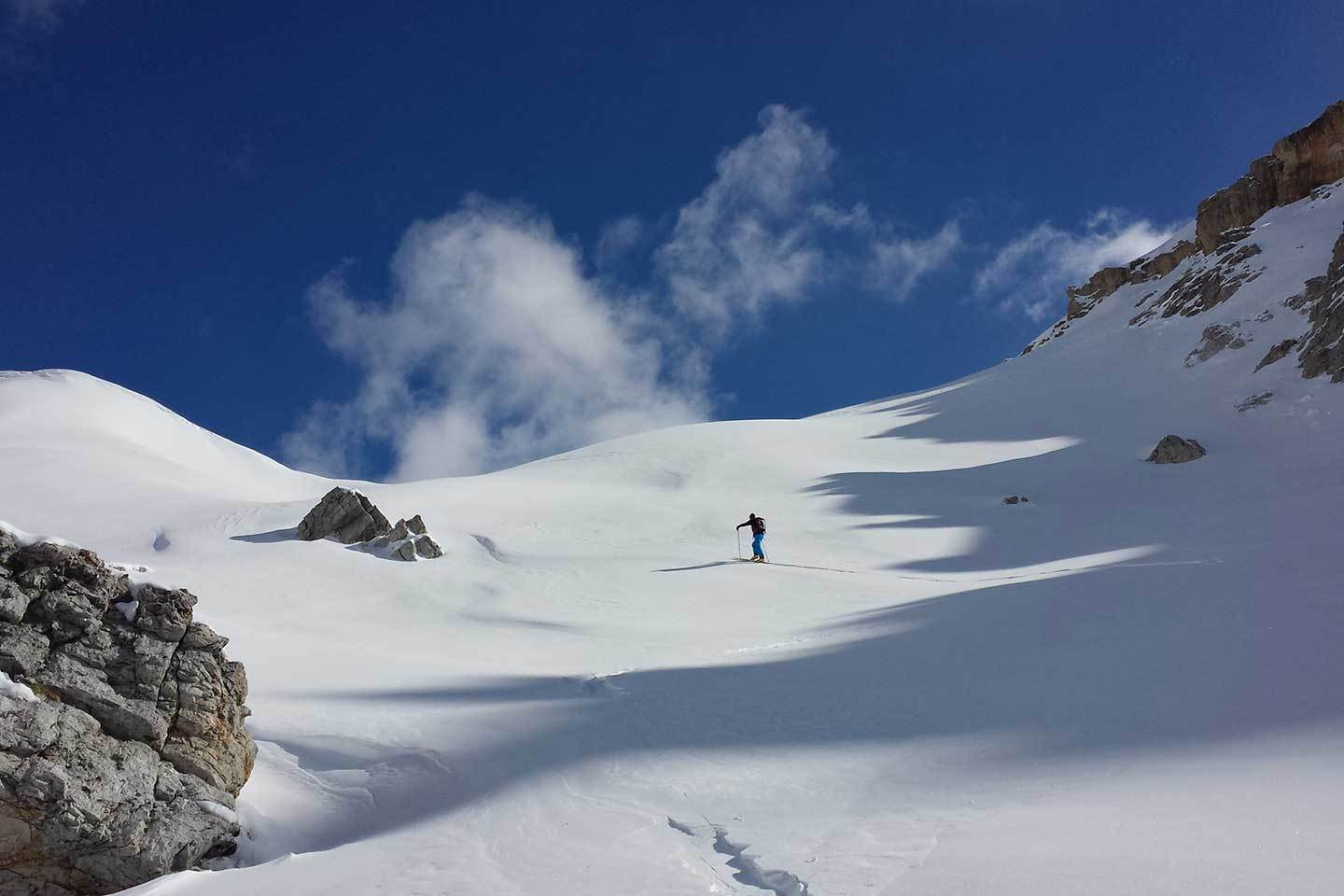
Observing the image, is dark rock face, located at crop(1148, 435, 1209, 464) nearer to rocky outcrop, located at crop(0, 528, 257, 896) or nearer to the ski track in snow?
the ski track in snow

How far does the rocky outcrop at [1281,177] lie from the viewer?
52.4 meters

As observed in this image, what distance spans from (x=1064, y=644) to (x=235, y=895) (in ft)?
25.4

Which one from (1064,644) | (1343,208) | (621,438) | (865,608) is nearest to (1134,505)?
(865,608)

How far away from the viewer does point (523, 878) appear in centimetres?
483

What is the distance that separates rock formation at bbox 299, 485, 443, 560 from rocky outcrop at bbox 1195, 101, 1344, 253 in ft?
188

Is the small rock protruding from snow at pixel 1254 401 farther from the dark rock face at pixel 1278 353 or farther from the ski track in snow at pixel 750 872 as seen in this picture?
the ski track in snow at pixel 750 872

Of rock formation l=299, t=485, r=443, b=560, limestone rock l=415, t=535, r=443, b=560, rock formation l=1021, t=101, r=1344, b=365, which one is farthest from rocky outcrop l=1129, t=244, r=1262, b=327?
rock formation l=299, t=485, r=443, b=560

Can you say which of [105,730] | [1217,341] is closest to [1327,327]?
[1217,341]

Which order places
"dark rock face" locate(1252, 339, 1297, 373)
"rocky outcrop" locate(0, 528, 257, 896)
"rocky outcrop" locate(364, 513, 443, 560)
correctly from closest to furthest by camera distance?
"rocky outcrop" locate(0, 528, 257, 896) → "rocky outcrop" locate(364, 513, 443, 560) → "dark rock face" locate(1252, 339, 1297, 373)

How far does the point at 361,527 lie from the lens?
19.3m

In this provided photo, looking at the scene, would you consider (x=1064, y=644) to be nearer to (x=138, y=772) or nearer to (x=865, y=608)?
(x=865, y=608)

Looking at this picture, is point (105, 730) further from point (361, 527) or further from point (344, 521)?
point (344, 521)

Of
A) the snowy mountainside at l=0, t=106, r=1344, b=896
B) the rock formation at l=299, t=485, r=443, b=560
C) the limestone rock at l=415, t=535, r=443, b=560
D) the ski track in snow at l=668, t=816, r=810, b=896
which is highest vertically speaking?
the rock formation at l=299, t=485, r=443, b=560

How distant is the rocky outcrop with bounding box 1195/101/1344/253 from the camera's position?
172 ft
